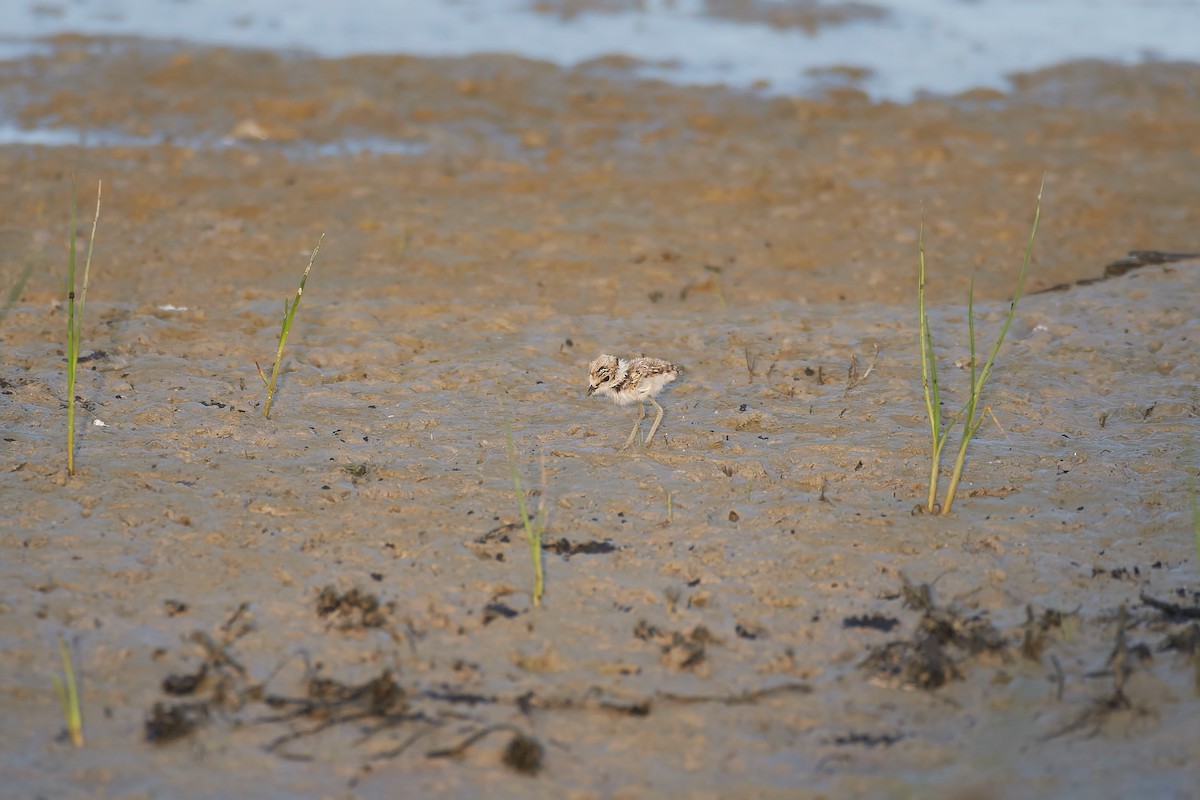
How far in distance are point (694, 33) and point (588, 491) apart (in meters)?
10.7

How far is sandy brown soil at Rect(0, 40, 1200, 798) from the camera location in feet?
10.4

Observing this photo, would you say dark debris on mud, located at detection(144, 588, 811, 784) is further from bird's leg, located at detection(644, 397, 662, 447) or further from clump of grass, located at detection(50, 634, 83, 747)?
bird's leg, located at detection(644, 397, 662, 447)

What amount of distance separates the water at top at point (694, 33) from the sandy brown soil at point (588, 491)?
3629mm

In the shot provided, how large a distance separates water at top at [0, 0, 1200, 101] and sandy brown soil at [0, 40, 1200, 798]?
363 cm

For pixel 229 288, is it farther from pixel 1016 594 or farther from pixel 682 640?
pixel 1016 594

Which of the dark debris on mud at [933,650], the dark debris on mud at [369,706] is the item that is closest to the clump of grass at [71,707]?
the dark debris on mud at [369,706]

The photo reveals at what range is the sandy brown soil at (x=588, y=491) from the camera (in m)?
3.16

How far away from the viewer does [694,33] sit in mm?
14047

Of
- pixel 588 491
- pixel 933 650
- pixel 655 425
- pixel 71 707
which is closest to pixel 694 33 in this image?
pixel 655 425

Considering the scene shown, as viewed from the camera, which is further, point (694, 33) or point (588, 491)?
point (694, 33)

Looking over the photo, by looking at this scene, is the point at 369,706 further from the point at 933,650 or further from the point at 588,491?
the point at 933,650

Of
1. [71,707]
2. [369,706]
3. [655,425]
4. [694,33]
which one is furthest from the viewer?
[694,33]

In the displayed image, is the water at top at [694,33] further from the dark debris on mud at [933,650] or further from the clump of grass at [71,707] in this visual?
the clump of grass at [71,707]

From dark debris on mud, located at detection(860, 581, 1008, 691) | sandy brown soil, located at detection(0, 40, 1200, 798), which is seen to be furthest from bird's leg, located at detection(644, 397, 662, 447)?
dark debris on mud, located at detection(860, 581, 1008, 691)
